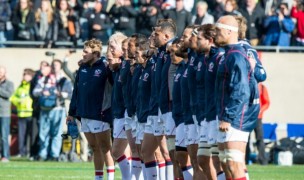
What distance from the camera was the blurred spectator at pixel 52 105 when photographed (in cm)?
2553

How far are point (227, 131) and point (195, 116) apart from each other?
1500mm

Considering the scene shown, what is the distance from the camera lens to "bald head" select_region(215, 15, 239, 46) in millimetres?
13195

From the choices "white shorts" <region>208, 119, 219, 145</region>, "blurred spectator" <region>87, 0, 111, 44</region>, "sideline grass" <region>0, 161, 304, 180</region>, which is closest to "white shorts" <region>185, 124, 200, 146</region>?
"white shorts" <region>208, 119, 219, 145</region>

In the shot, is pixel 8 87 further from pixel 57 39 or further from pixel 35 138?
pixel 57 39

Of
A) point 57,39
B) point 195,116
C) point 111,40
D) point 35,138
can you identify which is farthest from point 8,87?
point 195,116

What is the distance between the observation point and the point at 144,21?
91.6ft

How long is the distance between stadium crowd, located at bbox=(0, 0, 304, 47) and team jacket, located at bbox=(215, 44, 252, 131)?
1394cm

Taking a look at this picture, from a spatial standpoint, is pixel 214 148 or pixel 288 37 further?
pixel 288 37

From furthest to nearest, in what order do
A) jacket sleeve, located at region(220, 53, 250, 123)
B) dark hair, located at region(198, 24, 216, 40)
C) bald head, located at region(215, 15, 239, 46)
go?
1. dark hair, located at region(198, 24, 216, 40)
2. bald head, located at region(215, 15, 239, 46)
3. jacket sleeve, located at region(220, 53, 250, 123)

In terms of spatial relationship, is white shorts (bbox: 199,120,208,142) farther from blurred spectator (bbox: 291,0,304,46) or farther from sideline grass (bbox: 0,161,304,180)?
blurred spectator (bbox: 291,0,304,46)

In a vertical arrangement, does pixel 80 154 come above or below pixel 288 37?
below

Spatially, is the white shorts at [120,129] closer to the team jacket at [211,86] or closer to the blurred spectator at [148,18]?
the team jacket at [211,86]

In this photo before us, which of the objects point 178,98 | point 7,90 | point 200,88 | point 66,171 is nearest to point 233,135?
point 200,88

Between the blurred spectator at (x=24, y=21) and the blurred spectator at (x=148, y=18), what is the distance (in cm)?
275
